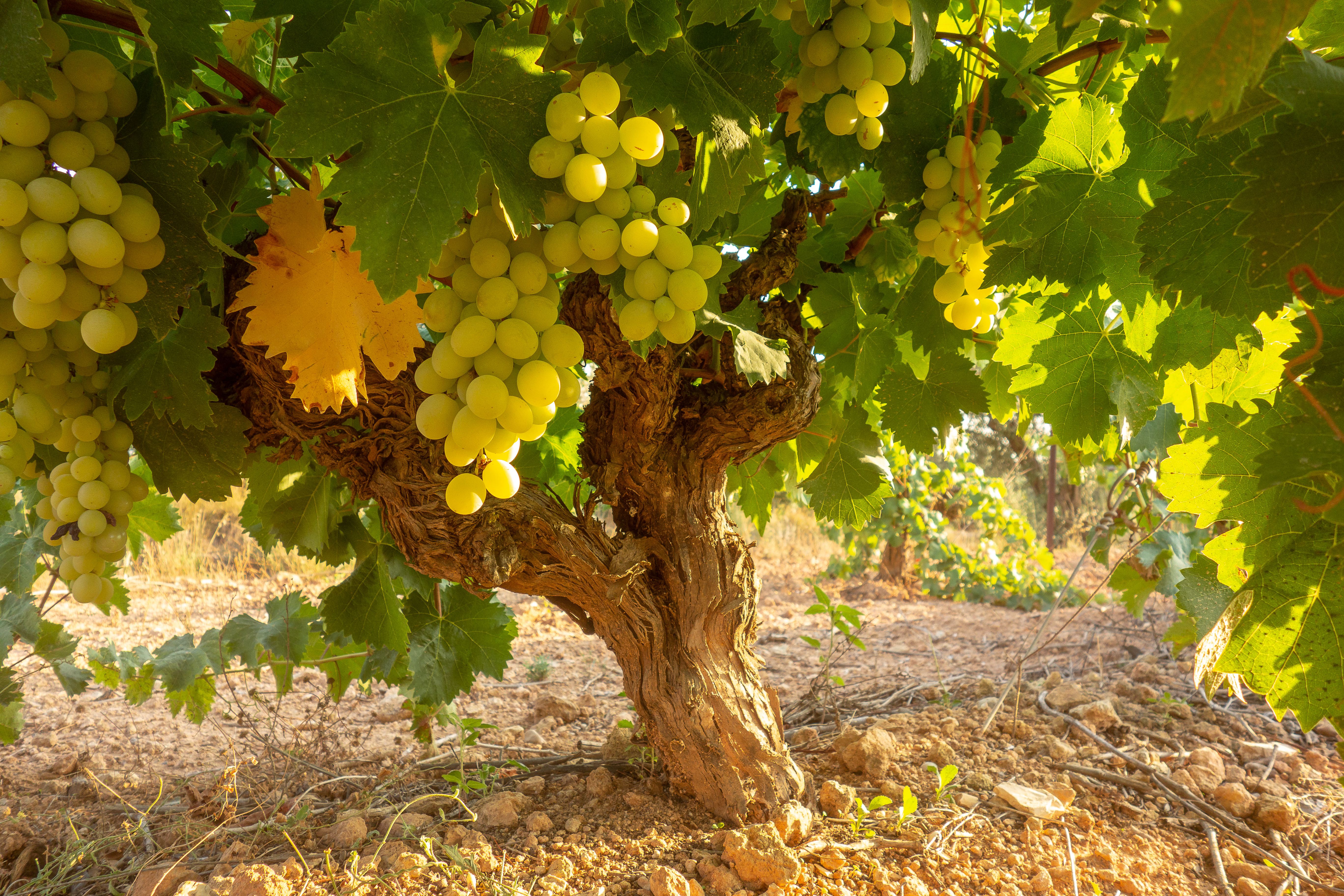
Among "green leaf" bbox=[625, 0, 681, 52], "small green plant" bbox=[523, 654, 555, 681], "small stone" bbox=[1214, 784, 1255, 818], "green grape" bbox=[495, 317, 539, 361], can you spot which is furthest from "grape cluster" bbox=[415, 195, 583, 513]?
"small green plant" bbox=[523, 654, 555, 681]

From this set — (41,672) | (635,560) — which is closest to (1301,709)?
(635,560)

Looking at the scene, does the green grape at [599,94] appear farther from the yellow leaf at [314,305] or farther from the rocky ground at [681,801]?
the rocky ground at [681,801]

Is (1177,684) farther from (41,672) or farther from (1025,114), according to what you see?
(41,672)

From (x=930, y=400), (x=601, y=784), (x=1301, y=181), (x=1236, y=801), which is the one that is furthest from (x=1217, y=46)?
(x=1236, y=801)

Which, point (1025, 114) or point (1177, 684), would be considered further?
point (1177, 684)

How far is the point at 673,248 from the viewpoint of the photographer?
32.6 inches

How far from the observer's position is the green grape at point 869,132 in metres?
1.08

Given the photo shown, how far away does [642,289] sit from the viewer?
0.83 meters

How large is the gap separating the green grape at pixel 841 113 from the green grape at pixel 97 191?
0.80 meters

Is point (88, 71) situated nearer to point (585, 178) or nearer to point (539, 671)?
point (585, 178)

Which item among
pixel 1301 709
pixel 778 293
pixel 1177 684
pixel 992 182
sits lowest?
pixel 1177 684

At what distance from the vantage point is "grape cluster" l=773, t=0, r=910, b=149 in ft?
3.04

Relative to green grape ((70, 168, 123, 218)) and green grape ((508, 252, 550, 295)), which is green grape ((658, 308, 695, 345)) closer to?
green grape ((508, 252, 550, 295))

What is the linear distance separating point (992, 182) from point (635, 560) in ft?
3.21
